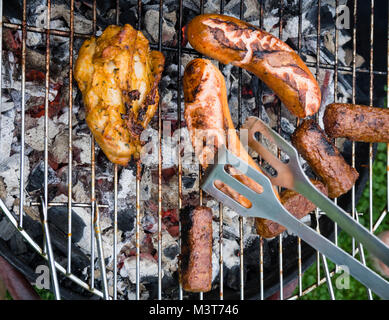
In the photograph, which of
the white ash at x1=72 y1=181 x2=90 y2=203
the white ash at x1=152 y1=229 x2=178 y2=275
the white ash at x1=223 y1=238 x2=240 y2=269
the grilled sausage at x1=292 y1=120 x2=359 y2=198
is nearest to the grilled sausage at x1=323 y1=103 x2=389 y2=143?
the grilled sausage at x1=292 y1=120 x2=359 y2=198

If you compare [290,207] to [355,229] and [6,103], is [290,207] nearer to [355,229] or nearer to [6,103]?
[355,229]

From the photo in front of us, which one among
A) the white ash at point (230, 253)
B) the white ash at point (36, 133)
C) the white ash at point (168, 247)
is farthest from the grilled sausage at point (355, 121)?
the white ash at point (36, 133)

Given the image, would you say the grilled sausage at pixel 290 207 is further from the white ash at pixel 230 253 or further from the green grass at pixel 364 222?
the green grass at pixel 364 222

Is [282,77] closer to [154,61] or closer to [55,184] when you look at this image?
[154,61]

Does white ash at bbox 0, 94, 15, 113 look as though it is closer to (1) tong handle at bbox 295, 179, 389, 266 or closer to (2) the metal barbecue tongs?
(2) the metal barbecue tongs

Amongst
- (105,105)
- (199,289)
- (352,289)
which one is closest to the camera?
(105,105)
